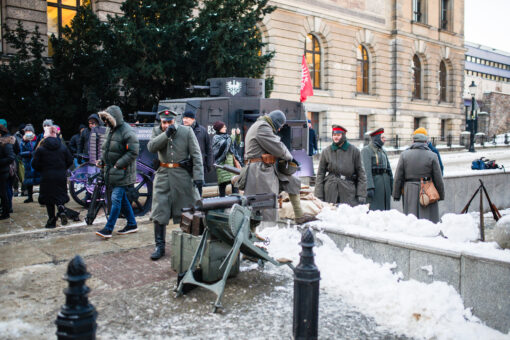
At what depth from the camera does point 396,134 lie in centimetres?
3228

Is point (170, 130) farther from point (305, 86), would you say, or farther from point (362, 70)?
point (362, 70)

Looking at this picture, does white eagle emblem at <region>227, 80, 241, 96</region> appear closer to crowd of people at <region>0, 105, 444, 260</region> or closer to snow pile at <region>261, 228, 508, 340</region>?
crowd of people at <region>0, 105, 444, 260</region>

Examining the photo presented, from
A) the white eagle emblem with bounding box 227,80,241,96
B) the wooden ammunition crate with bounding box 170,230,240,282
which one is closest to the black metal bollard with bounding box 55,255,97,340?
the wooden ammunition crate with bounding box 170,230,240,282

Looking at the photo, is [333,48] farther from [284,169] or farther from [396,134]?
[284,169]

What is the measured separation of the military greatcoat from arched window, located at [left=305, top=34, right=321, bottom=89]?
947 inches

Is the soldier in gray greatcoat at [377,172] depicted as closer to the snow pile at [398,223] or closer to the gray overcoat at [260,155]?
the snow pile at [398,223]

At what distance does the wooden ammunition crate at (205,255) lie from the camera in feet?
15.2

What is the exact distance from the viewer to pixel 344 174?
6.58m

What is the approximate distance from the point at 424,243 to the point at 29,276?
4.40 m

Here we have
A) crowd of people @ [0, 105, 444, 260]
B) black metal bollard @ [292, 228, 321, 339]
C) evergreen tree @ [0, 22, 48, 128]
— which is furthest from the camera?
evergreen tree @ [0, 22, 48, 128]

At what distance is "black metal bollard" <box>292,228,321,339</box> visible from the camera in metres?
3.40

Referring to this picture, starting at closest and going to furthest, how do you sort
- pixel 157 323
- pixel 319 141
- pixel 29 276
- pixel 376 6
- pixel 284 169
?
pixel 157 323 → pixel 29 276 → pixel 284 169 → pixel 319 141 → pixel 376 6

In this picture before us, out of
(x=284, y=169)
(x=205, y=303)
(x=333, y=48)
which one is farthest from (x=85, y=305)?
(x=333, y=48)

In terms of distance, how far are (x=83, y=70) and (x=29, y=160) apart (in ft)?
13.3
